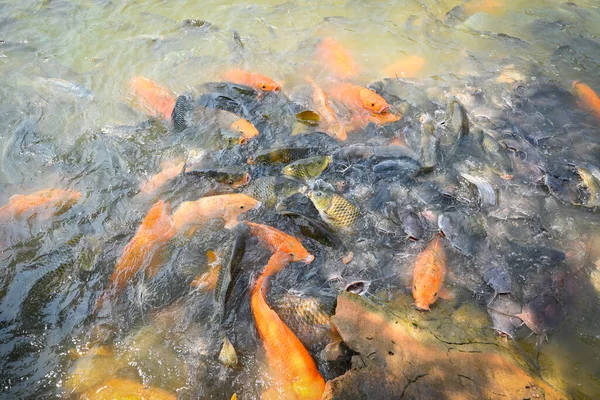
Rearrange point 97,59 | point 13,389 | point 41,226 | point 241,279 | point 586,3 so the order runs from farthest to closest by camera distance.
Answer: point 586,3 → point 97,59 → point 41,226 → point 241,279 → point 13,389

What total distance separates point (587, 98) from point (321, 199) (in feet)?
16.0

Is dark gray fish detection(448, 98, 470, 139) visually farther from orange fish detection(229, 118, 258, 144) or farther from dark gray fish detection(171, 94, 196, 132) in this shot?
dark gray fish detection(171, 94, 196, 132)

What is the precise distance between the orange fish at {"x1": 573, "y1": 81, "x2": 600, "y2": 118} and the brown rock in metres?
4.70

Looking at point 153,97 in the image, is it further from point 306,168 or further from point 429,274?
point 429,274

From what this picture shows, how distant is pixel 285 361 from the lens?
2893 mm

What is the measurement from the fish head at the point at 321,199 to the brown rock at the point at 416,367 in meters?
1.25

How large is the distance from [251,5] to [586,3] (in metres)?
7.34

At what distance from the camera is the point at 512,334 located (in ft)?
10.7

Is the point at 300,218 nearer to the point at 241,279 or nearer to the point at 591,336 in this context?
the point at 241,279

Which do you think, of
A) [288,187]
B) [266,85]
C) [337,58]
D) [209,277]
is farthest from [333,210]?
[337,58]

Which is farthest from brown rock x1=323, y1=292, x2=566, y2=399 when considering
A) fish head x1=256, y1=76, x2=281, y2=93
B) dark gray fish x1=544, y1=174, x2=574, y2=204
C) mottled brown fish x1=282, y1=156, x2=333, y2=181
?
fish head x1=256, y1=76, x2=281, y2=93

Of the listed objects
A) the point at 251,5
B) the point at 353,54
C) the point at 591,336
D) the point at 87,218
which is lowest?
the point at 591,336

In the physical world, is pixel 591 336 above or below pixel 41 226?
below

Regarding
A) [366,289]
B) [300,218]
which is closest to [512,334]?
[366,289]
